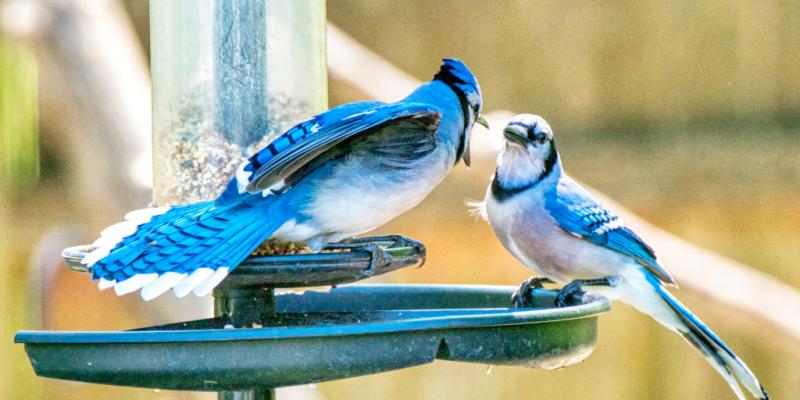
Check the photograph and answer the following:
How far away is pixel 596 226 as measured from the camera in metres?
3.97

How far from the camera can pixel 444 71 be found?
10.9 ft

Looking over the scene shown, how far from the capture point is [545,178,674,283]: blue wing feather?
13.0 feet

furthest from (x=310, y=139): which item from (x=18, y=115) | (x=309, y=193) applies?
(x=18, y=115)

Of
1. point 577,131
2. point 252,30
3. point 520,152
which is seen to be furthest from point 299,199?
point 577,131

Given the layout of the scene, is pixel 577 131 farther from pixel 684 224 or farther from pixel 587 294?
pixel 587 294

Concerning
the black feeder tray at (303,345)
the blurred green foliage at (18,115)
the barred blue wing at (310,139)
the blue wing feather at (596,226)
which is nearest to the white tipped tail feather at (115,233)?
the black feeder tray at (303,345)

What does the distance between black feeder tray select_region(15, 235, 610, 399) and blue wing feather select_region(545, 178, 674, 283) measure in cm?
113

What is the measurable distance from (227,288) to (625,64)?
9.71ft

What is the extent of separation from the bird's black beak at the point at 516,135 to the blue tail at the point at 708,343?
62 centimetres

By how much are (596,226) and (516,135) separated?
38 cm

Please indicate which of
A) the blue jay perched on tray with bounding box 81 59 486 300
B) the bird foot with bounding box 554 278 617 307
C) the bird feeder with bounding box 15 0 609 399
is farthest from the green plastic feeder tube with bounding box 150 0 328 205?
the bird foot with bounding box 554 278 617 307

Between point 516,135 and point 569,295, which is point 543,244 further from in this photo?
point 569,295

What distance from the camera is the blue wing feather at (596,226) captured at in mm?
3949

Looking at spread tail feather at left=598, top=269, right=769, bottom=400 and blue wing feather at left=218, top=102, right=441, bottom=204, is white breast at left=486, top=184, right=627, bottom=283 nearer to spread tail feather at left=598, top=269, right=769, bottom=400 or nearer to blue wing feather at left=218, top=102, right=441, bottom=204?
spread tail feather at left=598, top=269, right=769, bottom=400
